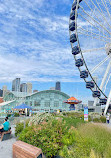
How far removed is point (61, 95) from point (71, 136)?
184 feet

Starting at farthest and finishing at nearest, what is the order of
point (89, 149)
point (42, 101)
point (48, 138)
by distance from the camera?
1. point (42, 101)
2. point (48, 138)
3. point (89, 149)

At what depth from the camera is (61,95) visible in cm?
6275

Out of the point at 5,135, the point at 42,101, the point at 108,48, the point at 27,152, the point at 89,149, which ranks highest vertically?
the point at 108,48

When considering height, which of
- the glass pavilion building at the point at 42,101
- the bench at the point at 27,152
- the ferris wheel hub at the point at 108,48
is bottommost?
the bench at the point at 27,152

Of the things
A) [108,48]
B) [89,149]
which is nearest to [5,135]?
[89,149]

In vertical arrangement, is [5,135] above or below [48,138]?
below

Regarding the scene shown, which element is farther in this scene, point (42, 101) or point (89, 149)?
point (42, 101)

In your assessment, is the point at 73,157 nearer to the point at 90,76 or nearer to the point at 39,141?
the point at 39,141

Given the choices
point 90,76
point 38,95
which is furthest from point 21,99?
point 90,76

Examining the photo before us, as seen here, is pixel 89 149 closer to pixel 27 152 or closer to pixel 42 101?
pixel 27 152

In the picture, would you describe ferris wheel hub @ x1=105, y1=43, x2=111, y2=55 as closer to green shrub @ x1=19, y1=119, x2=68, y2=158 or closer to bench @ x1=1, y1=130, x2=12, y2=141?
bench @ x1=1, y1=130, x2=12, y2=141

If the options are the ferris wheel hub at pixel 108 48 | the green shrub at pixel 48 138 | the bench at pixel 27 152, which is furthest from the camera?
the ferris wheel hub at pixel 108 48

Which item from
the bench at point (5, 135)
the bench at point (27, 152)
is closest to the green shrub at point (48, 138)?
the bench at point (27, 152)

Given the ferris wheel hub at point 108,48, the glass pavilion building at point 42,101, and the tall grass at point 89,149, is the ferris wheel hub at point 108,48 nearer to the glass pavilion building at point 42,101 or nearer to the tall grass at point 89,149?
the tall grass at point 89,149
